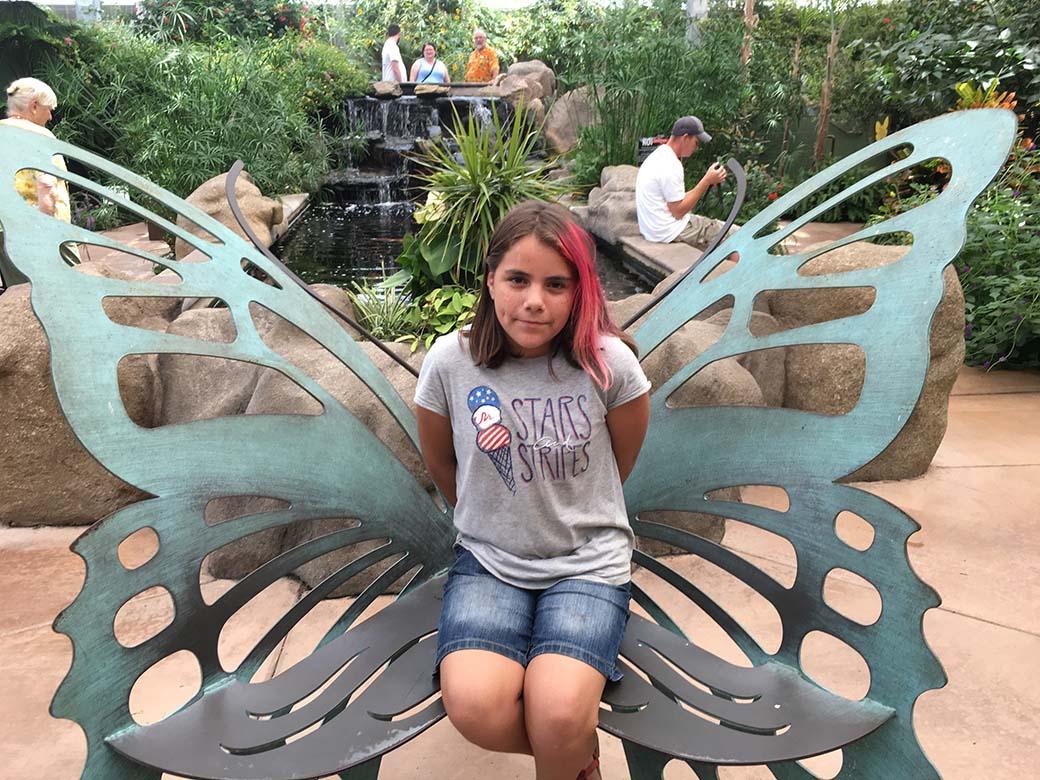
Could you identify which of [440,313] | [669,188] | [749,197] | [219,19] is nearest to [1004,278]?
[669,188]

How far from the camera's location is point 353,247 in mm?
7195

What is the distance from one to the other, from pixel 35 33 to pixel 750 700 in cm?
1214

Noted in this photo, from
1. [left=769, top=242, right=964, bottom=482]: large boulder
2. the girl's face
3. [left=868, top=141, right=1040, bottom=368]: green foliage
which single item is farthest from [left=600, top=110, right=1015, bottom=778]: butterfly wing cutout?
[left=868, top=141, right=1040, bottom=368]: green foliage

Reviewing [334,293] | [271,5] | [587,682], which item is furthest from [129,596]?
[271,5]

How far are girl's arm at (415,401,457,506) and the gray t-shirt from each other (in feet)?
0.15

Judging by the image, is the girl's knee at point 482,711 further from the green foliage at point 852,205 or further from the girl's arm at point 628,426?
the green foliage at point 852,205

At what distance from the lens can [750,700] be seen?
5.15 ft

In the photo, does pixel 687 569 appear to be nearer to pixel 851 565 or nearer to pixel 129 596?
pixel 851 565

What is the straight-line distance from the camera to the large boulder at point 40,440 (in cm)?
294

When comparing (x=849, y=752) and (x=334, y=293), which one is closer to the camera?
(x=849, y=752)

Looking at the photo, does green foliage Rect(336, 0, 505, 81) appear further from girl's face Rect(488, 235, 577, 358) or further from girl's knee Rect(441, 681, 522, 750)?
girl's knee Rect(441, 681, 522, 750)

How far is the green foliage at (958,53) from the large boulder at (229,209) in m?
5.76

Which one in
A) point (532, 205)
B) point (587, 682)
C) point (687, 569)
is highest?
point (532, 205)

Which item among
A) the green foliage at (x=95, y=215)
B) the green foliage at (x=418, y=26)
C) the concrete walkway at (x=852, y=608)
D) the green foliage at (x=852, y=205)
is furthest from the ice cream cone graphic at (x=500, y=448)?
the green foliage at (x=418, y=26)
